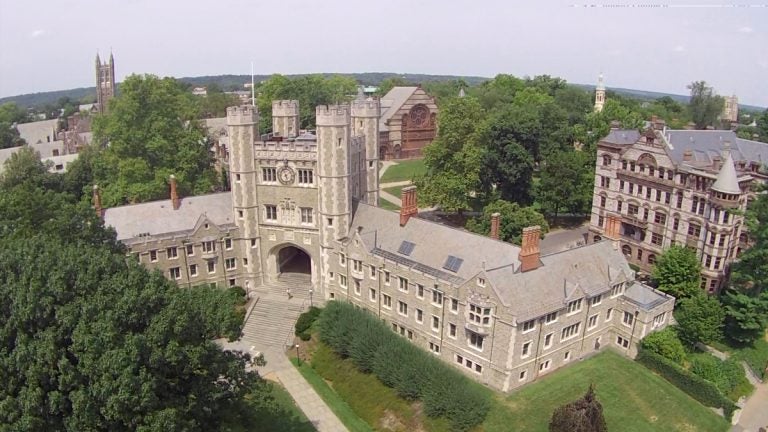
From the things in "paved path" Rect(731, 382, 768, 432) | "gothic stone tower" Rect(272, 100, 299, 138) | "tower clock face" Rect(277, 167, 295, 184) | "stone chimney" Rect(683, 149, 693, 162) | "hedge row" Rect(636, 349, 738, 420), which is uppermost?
"gothic stone tower" Rect(272, 100, 299, 138)

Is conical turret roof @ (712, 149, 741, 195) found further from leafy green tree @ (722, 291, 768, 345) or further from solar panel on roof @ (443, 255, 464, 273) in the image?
solar panel on roof @ (443, 255, 464, 273)

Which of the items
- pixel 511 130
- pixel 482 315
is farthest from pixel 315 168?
pixel 511 130

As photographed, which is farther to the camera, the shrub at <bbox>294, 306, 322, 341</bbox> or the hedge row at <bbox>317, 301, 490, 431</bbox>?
the shrub at <bbox>294, 306, 322, 341</bbox>

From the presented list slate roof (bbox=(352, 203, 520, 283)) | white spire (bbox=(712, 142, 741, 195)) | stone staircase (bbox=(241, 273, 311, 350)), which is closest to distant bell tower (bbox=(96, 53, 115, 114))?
stone staircase (bbox=(241, 273, 311, 350))

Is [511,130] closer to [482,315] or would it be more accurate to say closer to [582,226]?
[582,226]

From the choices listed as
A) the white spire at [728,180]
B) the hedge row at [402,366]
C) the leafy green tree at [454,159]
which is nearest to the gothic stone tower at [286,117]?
the leafy green tree at [454,159]
